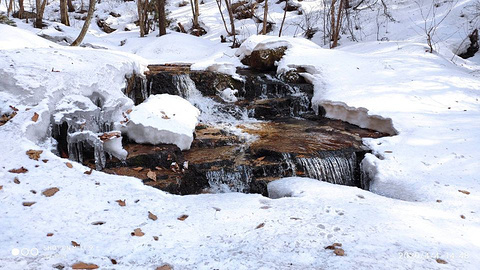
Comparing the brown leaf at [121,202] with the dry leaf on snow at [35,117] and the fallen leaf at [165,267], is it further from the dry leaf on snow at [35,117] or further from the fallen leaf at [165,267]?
the dry leaf on snow at [35,117]

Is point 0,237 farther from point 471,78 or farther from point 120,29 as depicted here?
point 120,29

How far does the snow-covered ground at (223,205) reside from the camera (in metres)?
2.36

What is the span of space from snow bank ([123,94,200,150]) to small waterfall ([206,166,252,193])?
0.93m

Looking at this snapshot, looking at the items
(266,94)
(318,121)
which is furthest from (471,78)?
(266,94)

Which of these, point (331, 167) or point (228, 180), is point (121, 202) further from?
point (331, 167)

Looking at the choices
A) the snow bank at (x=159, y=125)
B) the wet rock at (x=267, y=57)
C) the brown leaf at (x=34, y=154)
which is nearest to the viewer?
the brown leaf at (x=34, y=154)

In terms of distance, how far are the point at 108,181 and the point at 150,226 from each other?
1037 millimetres

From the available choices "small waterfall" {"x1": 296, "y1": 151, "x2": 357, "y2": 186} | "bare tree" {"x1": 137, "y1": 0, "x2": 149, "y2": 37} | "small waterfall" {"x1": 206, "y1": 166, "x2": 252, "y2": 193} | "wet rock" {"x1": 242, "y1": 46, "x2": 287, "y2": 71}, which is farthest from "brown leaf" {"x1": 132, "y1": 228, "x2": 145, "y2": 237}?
"bare tree" {"x1": 137, "y1": 0, "x2": 149, "y2": 37}

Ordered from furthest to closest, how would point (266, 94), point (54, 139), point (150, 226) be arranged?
point (266, 94) < point (54, 139) < point (150, 226)

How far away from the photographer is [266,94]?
8758mm

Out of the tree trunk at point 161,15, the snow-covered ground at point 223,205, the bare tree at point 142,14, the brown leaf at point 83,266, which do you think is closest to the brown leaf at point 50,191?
the snow-covered ground at point 223,205

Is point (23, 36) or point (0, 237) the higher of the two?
point (23, 36)

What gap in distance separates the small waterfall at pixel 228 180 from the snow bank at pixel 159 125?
0.93m

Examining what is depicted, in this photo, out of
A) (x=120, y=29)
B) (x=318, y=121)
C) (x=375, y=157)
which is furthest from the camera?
(x=120, y=29)
